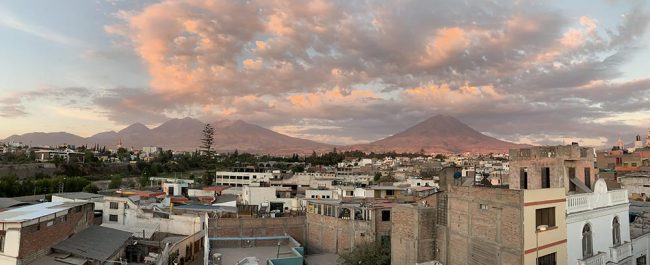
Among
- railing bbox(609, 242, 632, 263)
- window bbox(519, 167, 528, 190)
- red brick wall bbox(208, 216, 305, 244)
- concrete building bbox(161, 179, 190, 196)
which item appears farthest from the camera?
concrete building bbox(161, 179, 190, 196)

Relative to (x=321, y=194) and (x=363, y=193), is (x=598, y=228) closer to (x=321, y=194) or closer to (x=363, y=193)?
(x=363, y=193)

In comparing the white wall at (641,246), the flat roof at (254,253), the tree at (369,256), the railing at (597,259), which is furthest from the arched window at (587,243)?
the flat roof at (254,253)

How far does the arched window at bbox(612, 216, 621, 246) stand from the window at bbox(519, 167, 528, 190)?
4098 mm

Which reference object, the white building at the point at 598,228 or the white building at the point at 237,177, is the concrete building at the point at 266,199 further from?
the white building at the point at 598,228

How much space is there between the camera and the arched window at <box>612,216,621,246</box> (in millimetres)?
20656

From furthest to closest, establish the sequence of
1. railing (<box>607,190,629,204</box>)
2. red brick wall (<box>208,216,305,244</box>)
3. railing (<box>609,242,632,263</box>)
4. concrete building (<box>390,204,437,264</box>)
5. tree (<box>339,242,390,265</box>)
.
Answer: red brick wall (<box>208,216,305,244</box>) < tree (<box>339,242,390,265</box>) < concrete building (<box>390,204,437,264</box>) < railing (<box>607,190,629,204</box>) < railing (<box>609,242,632,263</box>)

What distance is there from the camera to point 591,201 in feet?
62.2

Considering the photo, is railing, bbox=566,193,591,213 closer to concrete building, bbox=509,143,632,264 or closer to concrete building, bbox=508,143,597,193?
concrete building, bbox=509,143,632,264

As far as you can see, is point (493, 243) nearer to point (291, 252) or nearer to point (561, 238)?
point (561, 238)

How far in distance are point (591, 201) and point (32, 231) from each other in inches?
1066

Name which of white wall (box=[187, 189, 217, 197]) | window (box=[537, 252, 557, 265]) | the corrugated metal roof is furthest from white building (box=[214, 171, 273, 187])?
window (box=[537, 252, 557, 265])

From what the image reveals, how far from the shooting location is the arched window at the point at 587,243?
62.4ft

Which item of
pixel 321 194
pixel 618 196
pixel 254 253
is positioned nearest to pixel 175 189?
pixel 321 194

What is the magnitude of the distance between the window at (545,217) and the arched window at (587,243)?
2.70 metres
